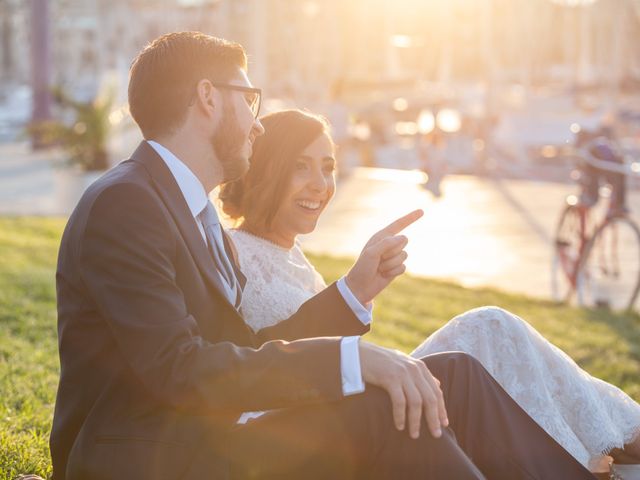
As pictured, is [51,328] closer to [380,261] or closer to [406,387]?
[380,261]

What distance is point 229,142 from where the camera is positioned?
8.69 ft

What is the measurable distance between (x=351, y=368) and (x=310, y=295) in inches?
52.9

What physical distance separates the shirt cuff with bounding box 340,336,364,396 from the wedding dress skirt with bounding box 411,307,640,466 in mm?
915

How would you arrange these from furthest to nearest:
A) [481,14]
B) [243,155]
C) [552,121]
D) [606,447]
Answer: [481,14] → [552,121] → [606,447] → [243,155]

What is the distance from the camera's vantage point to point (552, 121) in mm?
32719

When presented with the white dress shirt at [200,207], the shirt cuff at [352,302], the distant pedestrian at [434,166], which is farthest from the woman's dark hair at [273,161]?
the distant pedestrian at [434,166]

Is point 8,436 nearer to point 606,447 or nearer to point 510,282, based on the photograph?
point 606,447

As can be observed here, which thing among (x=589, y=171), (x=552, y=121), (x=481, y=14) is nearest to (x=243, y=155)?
(x=589, y=171)

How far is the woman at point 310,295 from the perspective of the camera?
3.25 m

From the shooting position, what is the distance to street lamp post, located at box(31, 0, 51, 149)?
28.2 metres

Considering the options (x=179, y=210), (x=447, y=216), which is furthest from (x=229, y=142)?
(x=447, y=216)

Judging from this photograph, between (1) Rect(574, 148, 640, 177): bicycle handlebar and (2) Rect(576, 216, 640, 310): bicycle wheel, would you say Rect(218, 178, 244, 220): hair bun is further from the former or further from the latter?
(2) Rect(576, 216, 640, 310): bicycle wheel

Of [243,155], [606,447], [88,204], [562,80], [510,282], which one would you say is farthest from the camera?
[562,80]

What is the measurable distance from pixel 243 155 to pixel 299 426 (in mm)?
683
